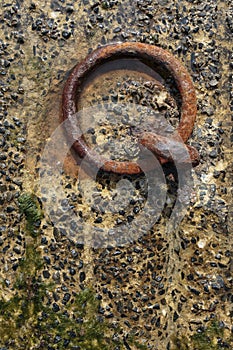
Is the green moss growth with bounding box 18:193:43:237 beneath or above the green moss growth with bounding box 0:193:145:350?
above

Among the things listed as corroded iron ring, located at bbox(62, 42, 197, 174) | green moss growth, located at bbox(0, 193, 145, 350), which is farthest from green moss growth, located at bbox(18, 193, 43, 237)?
corroded iron ring, located at bbox(62, 42, 197, 174)

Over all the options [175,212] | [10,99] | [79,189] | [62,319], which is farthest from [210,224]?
[10,99]

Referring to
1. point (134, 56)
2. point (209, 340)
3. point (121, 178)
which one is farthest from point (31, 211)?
point (209, 340)

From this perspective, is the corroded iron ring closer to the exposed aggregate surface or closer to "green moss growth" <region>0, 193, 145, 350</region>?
the exposed aggregate surface

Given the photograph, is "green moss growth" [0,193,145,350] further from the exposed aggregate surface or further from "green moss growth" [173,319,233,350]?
"green moss growth" [173,319,233,350]

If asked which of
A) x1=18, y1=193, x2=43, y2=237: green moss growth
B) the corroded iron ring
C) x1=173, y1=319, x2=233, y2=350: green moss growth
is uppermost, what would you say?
the corroded iron ring

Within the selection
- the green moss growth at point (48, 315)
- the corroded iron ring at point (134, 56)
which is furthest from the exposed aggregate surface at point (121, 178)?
the corroded iron ring at point (134, 56)

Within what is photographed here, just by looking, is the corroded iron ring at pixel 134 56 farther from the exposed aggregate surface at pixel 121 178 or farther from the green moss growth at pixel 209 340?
the green moss growth at pixel 209 340
